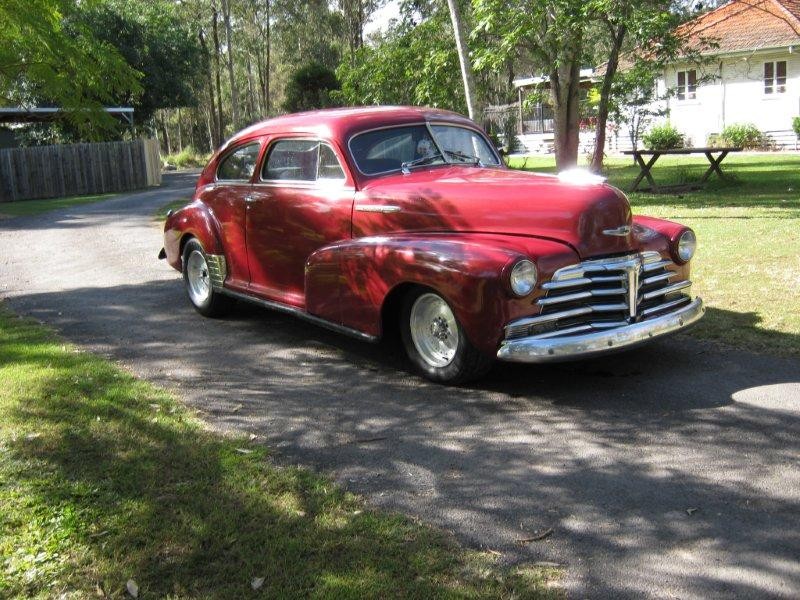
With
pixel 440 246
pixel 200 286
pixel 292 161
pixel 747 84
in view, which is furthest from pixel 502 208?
pixel 747 84

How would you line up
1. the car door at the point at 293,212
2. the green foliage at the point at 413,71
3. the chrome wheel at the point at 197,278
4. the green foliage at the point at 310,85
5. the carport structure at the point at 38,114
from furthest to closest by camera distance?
the green foliage at the point at 310,85 < the carport structure at the point at 38,114 < the green foliage at the point at 413,71 < the chrome wheel at the point at 197,278 < the car door at the point at 293,212

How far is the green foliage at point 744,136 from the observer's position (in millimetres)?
30594

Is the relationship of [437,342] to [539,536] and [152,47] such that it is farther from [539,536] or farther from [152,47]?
[152,47]

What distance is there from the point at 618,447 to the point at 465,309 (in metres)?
1.25

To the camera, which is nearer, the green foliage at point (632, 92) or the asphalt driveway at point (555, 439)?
the asphalt driveway at point (555, 439)

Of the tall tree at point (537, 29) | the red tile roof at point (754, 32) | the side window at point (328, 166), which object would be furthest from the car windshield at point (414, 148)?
the red tile roof at point (754, 32)

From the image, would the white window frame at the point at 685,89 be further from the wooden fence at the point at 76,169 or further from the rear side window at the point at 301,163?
the rear side window at the point at 301,163

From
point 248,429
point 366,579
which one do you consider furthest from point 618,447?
point 248,429

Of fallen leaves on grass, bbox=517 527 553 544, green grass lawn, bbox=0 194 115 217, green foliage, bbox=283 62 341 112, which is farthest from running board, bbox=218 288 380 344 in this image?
green foliage, bbox=283 62 341 112

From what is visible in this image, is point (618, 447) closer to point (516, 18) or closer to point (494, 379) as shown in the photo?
point (494, 379)

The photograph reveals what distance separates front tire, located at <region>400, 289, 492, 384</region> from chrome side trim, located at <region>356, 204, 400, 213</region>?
2.18 feet

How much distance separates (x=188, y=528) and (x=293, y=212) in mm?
3438

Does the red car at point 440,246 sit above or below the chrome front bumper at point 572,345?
above

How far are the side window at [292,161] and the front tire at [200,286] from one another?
1255mm
